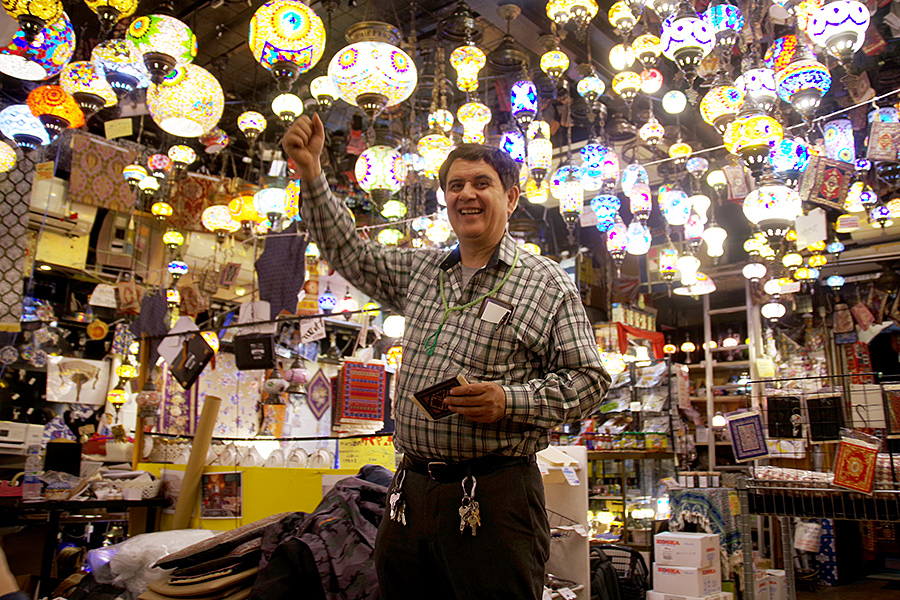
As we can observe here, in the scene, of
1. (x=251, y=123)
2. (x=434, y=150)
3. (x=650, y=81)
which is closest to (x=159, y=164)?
(x=251, y=123)

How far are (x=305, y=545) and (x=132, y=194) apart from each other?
627 cm

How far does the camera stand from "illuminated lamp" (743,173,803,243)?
12.4 feet

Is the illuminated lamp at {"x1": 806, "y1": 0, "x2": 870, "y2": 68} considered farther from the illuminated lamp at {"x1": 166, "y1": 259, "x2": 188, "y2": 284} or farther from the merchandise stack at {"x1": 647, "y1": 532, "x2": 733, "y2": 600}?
the illuminated lamp at {"x1": 166, "y1": 259, "x2": 188, "y2": 284}

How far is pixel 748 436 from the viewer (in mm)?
3451

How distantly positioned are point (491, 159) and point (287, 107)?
3.52 metres

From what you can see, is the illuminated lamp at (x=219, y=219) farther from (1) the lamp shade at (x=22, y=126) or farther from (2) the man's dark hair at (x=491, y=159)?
(2) the man's dark hair at (x=491, y=159)

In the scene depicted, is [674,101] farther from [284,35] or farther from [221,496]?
[221,496]

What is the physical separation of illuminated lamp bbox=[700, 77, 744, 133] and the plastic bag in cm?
384

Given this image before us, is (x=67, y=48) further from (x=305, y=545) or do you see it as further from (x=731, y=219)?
(x=731, y=219)

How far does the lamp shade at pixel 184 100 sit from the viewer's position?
4020mm

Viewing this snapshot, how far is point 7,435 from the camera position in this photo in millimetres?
5574

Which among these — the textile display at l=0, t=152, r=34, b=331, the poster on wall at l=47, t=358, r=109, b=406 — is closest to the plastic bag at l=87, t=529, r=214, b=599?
the textile display at l=0, t=152, r=34, b=331

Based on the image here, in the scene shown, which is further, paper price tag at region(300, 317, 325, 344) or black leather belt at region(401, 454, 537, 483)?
paper price tag at region(300, 317, 325, 344)

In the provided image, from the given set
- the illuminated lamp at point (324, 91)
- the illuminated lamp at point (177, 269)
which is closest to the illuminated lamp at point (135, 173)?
the illuminated lamp at point (177, 269)
